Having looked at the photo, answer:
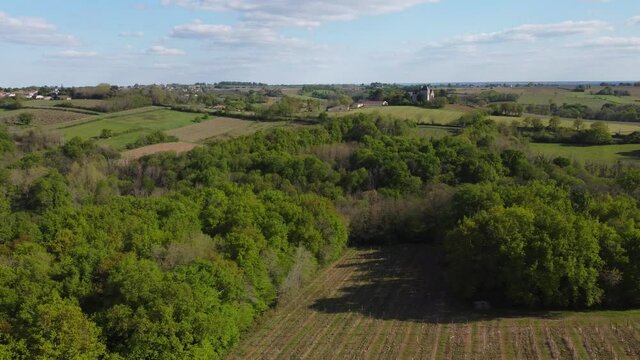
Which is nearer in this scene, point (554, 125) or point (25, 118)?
point (554, 125)

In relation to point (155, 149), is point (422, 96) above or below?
above

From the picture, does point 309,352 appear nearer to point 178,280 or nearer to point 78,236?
point 178,280

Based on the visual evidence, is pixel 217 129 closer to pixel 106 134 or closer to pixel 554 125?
pixel 106 134

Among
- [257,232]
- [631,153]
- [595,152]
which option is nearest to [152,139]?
[257,232]

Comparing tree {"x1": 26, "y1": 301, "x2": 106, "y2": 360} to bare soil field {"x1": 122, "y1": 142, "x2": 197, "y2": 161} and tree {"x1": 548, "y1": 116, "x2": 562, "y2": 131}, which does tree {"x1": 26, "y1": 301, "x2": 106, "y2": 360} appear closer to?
bare soil field {"x1": 122, "y1": 142, "x2": 197, "y2": 161}

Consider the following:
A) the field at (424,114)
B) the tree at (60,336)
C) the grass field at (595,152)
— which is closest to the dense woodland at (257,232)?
the tree at (60,336)

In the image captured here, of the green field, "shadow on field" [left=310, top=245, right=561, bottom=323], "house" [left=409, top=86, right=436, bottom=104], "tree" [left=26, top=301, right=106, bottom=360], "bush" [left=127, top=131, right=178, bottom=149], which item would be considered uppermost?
"house" [left=409, top=86, right=436, bottom=104]

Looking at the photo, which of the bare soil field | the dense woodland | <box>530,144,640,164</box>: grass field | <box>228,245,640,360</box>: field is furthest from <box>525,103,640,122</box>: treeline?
the bare soil field

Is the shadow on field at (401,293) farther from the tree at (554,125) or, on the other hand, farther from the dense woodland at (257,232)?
the tree at (554,125)
